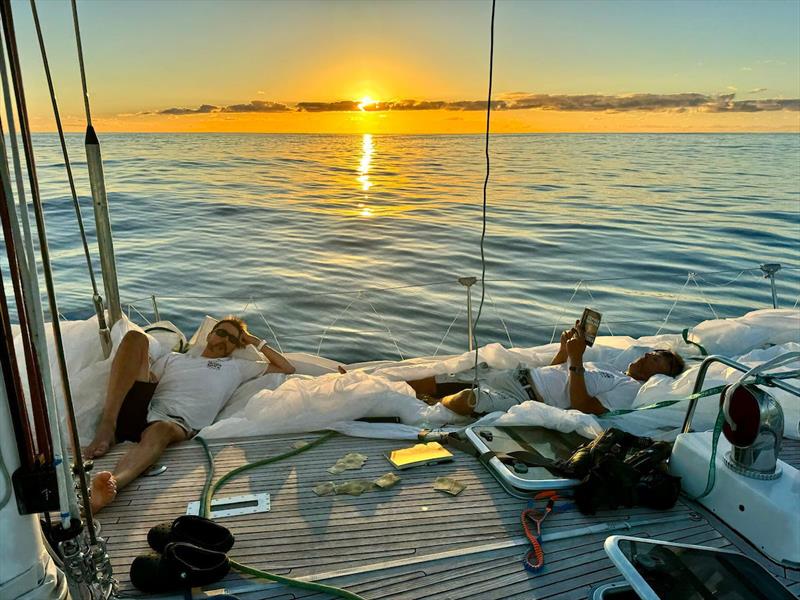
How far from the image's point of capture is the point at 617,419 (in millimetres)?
3533

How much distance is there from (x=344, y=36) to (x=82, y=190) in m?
12.6

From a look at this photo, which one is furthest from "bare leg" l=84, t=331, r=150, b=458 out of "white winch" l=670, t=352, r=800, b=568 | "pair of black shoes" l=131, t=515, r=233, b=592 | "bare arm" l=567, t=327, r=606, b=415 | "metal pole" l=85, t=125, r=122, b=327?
"white winch" l=670, t=352, r=800, b=568

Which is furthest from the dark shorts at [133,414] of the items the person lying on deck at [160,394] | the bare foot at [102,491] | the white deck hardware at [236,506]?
the white deck hardware at [236,506]

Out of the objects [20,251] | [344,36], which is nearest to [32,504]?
[20,251]

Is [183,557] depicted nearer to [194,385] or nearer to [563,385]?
[194,385]

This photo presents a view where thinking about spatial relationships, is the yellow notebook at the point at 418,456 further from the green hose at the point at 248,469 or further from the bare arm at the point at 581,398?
the bare arm at the point at 581,398

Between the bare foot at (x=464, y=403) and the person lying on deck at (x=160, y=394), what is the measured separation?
1.31 meters

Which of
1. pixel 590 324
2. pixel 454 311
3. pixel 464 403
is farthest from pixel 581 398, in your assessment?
pixel 454 311

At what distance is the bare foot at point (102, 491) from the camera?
267 cm

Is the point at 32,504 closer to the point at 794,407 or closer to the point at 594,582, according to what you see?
the point at 594,582

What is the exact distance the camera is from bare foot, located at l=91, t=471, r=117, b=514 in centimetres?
267

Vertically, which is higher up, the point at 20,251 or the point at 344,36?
the point at 344,36

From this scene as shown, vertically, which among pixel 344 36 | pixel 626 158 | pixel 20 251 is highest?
pixel 344 36

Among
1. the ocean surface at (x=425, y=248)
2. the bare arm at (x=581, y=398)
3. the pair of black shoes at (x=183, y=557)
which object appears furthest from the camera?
the ocean surface at (x=425, y=248)
